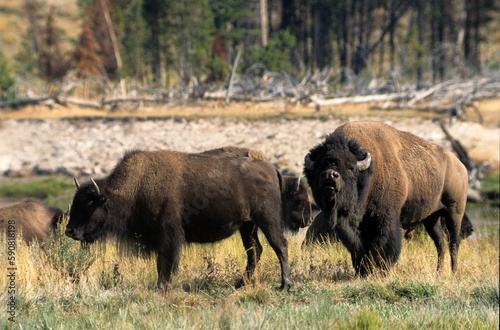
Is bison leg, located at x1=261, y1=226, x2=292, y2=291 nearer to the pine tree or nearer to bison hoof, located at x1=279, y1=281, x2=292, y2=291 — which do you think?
bison hoof, located at x1=279, y1=281, x2=292, y2=291

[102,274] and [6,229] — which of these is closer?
[102,274]

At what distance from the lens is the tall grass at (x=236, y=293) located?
18.5 feet

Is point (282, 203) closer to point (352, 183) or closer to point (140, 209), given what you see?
point (352, 183)

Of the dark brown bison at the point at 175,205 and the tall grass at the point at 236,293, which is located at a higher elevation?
the dark brown bison at the point at 175,205

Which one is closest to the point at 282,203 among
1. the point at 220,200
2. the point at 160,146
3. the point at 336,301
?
the point at 220,200

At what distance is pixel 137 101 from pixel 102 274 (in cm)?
2240

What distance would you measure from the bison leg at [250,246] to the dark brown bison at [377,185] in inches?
40.9

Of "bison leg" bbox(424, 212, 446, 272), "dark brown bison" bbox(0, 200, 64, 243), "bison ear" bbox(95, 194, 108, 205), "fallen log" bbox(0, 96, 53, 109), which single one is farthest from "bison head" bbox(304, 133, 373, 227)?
"fallen log" bbox(0, 96, 53, 109)

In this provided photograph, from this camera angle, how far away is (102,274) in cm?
756

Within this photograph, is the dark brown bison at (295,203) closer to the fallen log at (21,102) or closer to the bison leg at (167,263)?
the bison leg at (167,263)

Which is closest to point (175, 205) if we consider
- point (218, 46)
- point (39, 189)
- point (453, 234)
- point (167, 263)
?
point (167, 263)

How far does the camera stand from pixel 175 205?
6828 mm

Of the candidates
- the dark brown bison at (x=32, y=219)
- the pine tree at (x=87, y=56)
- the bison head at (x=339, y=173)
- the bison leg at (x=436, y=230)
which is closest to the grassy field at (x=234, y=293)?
the bison leg at (x=436, y=230)

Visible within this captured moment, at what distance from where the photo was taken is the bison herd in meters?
6.86
